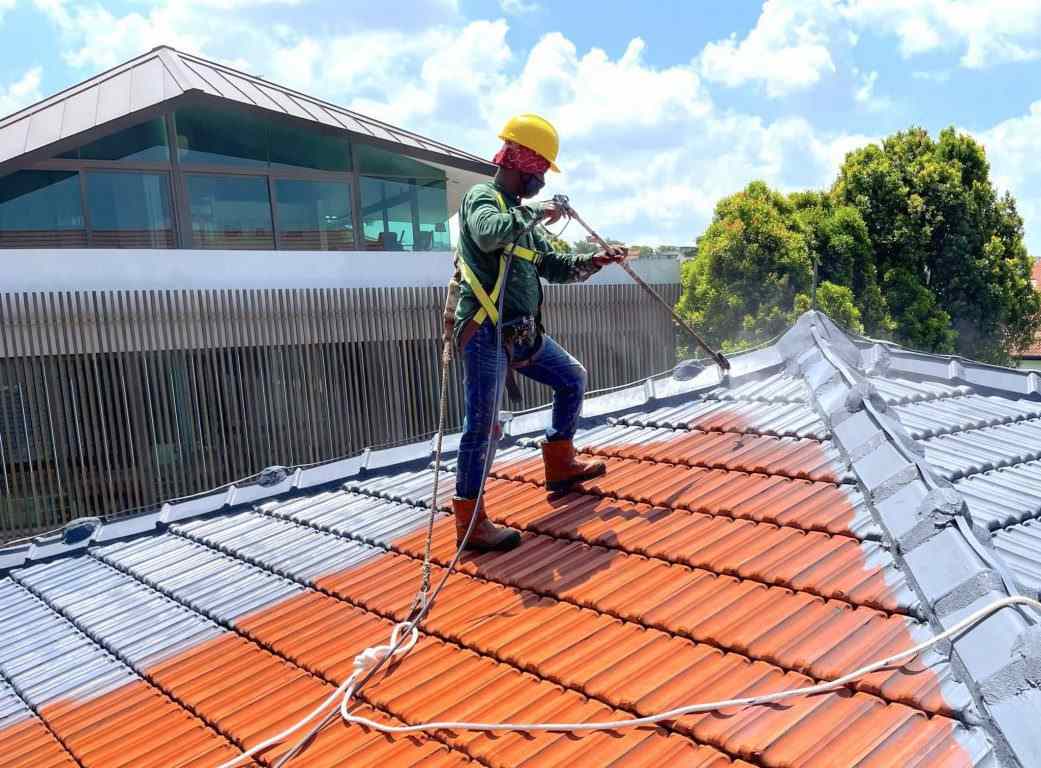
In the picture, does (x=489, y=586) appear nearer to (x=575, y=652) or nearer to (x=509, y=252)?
(x=575, y=652)

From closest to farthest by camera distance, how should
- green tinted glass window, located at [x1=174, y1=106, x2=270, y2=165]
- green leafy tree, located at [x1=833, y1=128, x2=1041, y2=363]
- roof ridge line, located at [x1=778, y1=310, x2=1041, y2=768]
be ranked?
1. roof ridge line, located at [x1=778, y1=310, x2=1041, y2=768]
2. green tinted glass window, located at [x1=174, y1=106, x2=270, y2=165]
3. green leafy tree, located at [x1=833, y1=128, x2=1041, y2=363]

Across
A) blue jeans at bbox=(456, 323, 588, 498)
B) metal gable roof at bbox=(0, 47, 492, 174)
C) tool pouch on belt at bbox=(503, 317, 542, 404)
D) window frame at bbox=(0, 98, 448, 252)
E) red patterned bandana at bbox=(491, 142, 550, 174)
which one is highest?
metal gable roof at bbox=(0, 47, 492, 174)

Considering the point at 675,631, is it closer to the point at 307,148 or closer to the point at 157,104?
the point at 157,104

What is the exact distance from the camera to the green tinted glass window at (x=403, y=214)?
17219mm

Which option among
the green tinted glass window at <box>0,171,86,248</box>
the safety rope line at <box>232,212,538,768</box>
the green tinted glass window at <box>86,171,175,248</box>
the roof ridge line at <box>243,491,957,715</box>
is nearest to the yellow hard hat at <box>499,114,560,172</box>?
the safety rope line at <box>232,212,538,768</box>

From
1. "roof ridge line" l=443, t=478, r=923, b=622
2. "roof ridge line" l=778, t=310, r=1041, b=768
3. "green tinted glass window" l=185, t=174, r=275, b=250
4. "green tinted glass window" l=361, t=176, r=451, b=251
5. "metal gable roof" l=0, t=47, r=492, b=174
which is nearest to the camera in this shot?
"roof ridge line" l=778, t=310, r=1041, b=768

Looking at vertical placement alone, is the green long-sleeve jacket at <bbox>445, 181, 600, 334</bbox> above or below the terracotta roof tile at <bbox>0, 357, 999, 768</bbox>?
above

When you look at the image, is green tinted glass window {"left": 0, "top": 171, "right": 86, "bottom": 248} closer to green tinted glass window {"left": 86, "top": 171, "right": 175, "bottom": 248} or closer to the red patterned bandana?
green tinted glass window {"left": 86, "top": 171, "right": 175, "bottom": 248}

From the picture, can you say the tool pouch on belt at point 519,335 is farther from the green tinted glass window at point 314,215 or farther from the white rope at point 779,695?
the green tinted glass window at point 314,215

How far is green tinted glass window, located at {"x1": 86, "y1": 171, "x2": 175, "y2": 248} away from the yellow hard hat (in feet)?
41.3

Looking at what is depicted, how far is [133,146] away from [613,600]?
14299 mm

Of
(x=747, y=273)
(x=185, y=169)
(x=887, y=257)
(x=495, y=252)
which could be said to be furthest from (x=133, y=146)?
(x=887, y=257)

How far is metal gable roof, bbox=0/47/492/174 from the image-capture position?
1383 centimetres

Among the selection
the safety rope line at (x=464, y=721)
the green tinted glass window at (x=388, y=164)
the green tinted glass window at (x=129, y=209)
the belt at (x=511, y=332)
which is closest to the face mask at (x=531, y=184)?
the safety rope line at (x=464, y=721)
